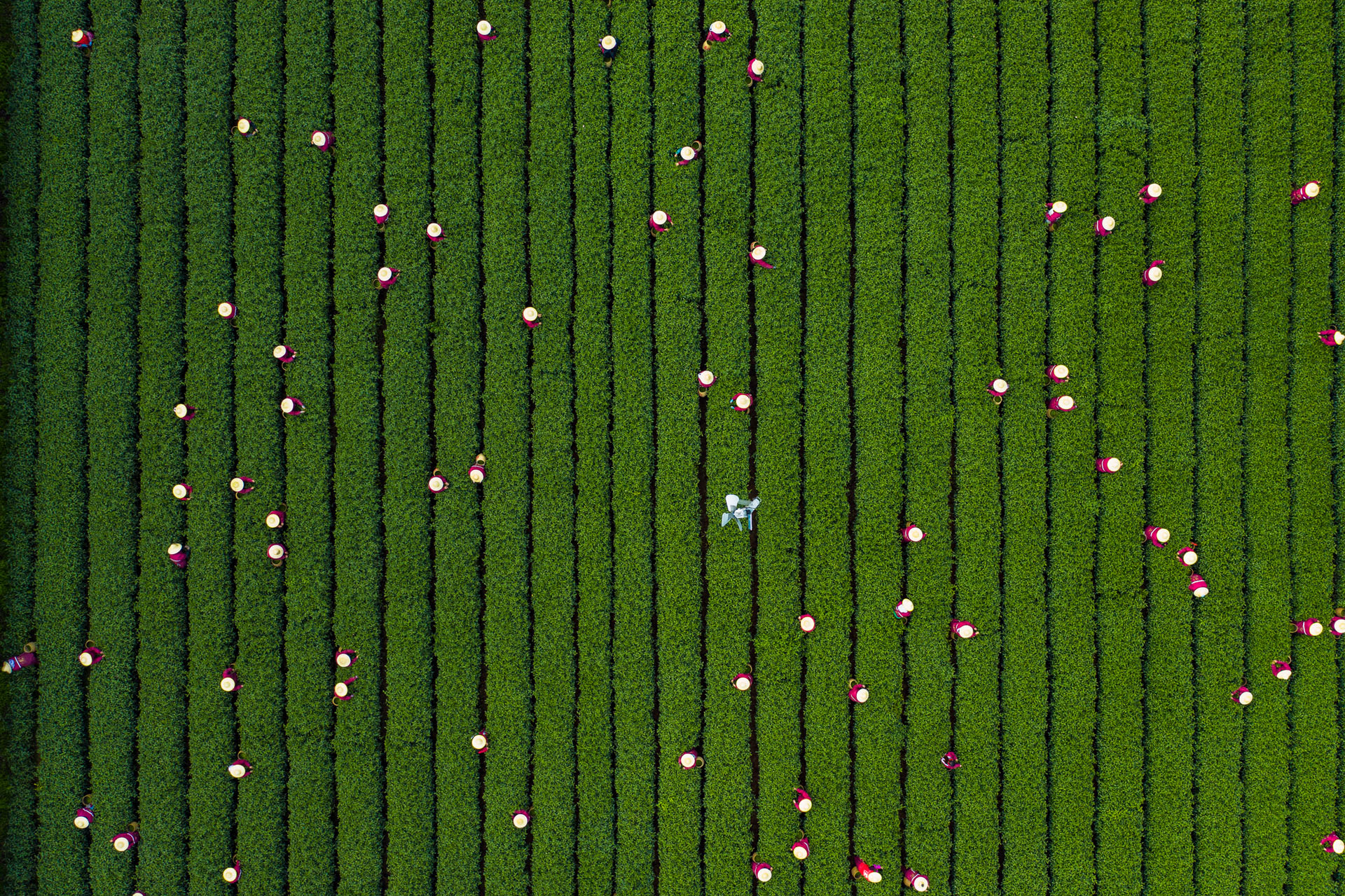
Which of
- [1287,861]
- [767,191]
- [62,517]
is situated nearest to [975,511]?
[767,191]

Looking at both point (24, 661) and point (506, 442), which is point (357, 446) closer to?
point (506, 442)

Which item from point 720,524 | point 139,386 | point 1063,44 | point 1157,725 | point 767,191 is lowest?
point 1157,725

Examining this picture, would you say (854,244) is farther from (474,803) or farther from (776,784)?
(474,803)

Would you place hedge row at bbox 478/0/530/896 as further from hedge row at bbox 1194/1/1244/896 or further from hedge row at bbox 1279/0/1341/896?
hedge row at bbox 1279/0/1341/896

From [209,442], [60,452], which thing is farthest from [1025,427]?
[60,452]

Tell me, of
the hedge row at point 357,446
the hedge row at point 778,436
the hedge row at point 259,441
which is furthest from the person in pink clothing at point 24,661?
the hedge row at point 778,436

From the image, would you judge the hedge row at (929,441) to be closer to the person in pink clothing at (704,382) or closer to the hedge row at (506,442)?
the person in pink clothing at (704,382)
